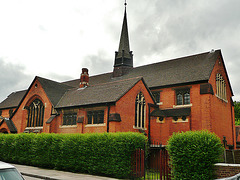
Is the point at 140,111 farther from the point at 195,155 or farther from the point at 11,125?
the point at 11,125

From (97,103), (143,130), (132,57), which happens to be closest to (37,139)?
(97,103)

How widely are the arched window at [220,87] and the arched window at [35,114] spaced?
2213 cm

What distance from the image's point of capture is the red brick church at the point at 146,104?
81.6ft

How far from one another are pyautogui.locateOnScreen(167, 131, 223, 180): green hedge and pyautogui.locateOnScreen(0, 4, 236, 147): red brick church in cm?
1110

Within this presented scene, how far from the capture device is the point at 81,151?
Answer: 54.8 ft

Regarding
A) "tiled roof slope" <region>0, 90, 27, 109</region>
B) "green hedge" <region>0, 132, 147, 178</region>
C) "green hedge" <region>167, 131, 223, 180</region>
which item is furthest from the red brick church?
"tiled roof slope" <region>0, 90, 27, 109</region>

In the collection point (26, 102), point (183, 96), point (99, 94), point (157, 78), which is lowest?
point (26, 102)

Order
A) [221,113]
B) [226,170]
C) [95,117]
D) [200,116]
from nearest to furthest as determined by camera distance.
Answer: [226,170]
[95,117]
[200,116]
[221,113]

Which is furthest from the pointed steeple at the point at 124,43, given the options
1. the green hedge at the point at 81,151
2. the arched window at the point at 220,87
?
the green hedge at the point at 81,151

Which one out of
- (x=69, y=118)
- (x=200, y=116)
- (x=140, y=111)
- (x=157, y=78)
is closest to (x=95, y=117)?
(x=69, y=118)

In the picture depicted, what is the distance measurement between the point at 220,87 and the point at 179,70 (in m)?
5.46

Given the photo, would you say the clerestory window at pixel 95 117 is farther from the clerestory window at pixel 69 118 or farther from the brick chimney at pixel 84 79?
the brick chimney at pixel 84 79

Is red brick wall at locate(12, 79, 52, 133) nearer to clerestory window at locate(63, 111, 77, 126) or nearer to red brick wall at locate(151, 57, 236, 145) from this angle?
clerestory window at locate(63, 111, 77, 126)

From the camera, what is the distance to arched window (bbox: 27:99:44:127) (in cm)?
3076
